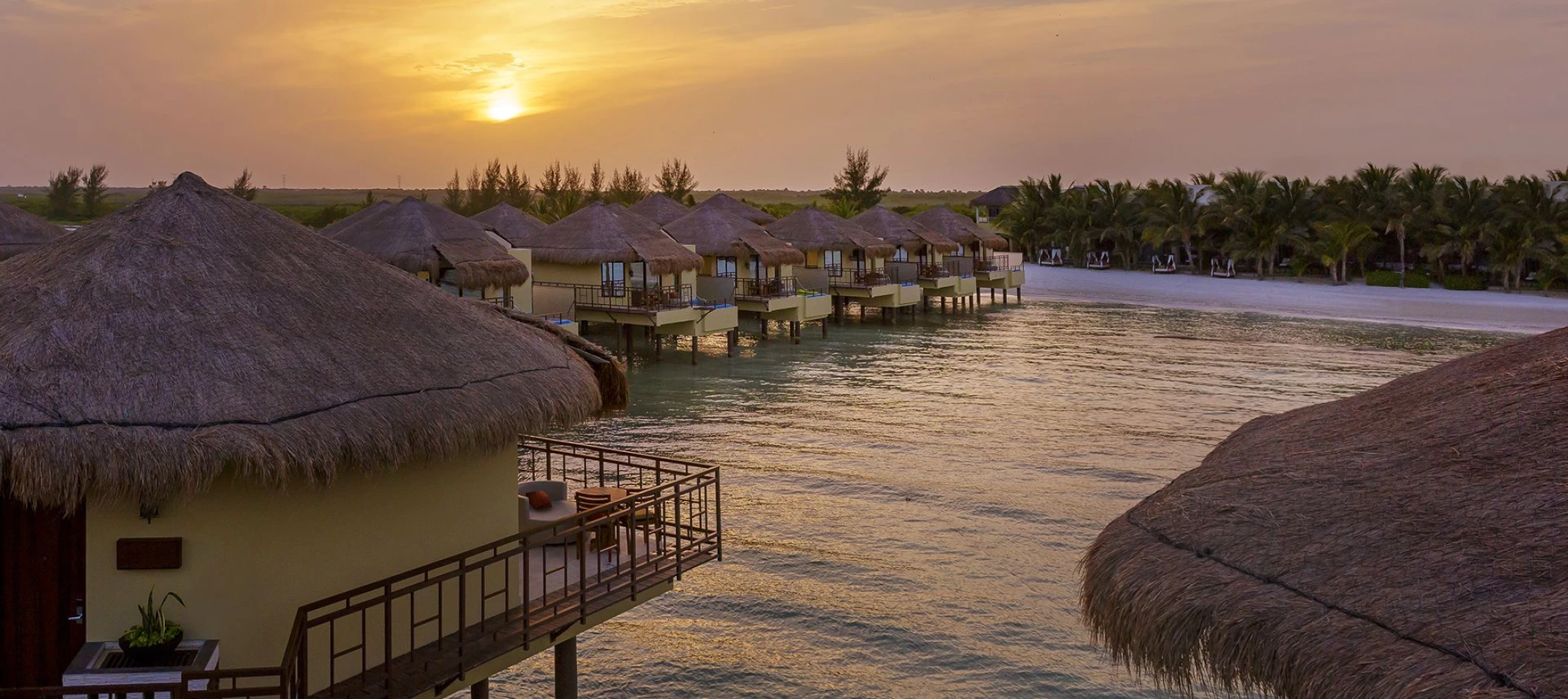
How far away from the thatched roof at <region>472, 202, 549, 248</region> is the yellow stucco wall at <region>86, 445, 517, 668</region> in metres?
33.2

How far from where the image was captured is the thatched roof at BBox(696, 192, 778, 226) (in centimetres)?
4688

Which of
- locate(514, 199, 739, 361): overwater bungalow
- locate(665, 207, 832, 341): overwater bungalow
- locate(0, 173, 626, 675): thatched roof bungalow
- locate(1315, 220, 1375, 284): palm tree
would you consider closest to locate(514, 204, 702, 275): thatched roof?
locate(514, 199, 739, 361): overwater bungalow

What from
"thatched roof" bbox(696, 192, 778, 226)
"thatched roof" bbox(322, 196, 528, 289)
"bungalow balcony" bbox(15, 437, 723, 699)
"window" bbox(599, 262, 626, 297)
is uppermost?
"thatched roof" bbox(696, 192, 778, 226)

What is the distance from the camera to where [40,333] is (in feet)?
25.4

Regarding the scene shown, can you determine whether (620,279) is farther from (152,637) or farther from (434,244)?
(152,637)

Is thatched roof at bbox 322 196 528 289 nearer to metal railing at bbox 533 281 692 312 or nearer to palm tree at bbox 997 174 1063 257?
metal railing at bbox 533 281 692 312

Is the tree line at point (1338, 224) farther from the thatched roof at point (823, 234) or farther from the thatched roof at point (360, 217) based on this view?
the thatched roof at point (360, 217)

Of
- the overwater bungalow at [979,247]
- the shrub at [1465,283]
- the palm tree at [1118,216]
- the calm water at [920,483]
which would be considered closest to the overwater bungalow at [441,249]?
the calm water at [920,483]

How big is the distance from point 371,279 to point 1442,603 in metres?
7.75

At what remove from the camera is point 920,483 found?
69.9 ft

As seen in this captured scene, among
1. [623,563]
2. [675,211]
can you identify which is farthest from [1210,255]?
[623,563]

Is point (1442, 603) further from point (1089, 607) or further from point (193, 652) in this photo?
point (193, 652)

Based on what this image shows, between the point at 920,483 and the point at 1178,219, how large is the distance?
52367 mm

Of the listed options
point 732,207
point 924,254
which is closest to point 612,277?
point 732,207
